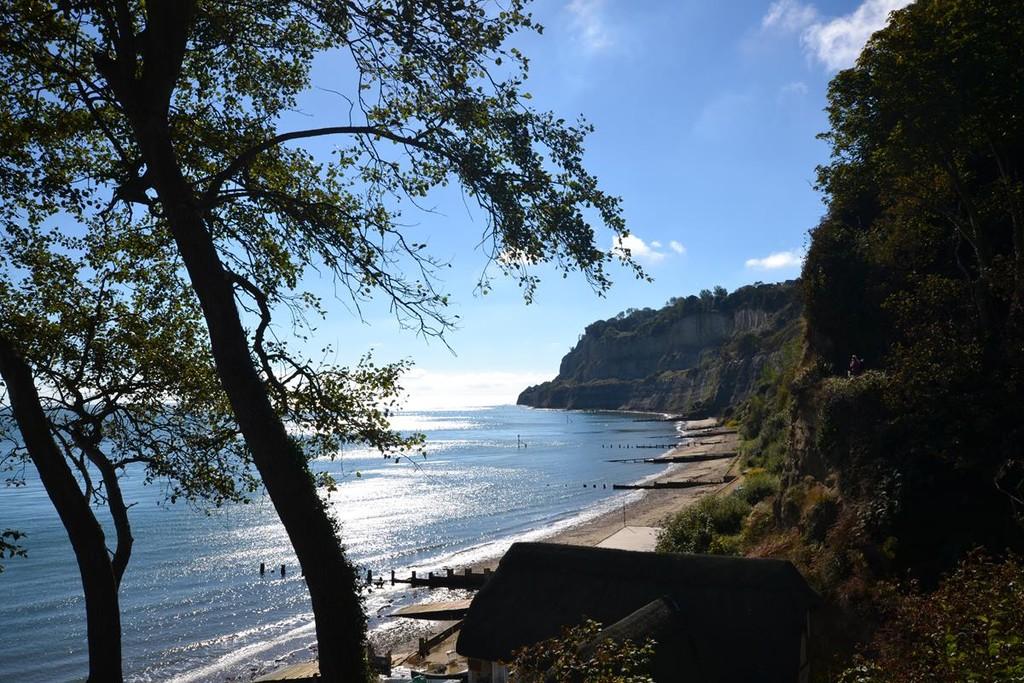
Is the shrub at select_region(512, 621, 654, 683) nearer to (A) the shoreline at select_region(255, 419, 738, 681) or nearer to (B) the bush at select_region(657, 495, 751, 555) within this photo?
(A) the shoreline at select_region(255, 419, 738, 681)

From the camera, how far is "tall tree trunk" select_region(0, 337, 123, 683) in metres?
7.34

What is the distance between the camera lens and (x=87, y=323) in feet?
35.5

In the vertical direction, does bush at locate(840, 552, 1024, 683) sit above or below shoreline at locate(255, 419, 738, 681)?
above

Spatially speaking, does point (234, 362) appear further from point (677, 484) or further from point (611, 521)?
point (677, 484)

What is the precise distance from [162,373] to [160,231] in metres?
3.49

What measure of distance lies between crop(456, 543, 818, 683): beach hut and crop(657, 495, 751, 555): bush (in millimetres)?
10129

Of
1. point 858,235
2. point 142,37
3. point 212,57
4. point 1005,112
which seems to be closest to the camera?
point 142,37

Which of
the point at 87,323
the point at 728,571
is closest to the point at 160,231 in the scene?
the point at 87,323

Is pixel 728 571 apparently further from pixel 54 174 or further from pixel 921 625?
pixel 54 174

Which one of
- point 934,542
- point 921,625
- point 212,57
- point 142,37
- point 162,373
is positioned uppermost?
point 212,57

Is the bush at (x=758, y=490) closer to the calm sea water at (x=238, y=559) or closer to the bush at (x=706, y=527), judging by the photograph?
the bush at (x=706, y=527)

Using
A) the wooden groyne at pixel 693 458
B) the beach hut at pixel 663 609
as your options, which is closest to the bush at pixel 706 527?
the beach hut at pixel 663 609

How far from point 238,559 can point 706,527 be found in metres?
33.1

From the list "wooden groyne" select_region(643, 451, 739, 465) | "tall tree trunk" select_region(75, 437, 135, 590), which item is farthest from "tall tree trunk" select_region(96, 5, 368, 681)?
"wooden groyne" select_region(643, 451, 739, 465)
